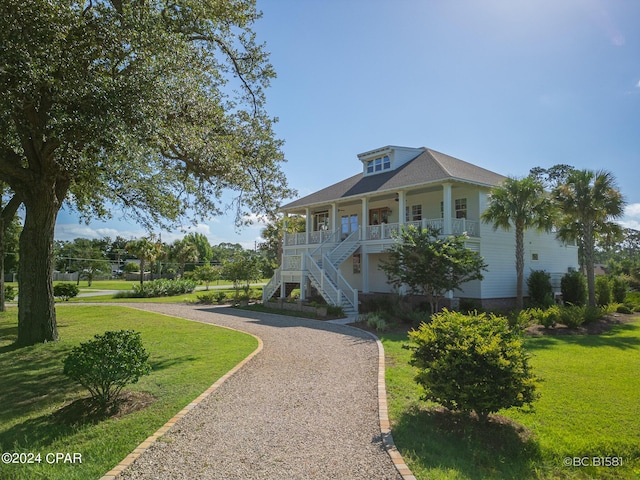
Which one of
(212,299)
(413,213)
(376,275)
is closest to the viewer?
(413,213)

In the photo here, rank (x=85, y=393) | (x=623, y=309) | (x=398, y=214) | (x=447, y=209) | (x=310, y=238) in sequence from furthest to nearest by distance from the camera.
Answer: (x=310, y=238)
(x=398, y=214)
(x=623, y=309)
(x=447, y=209)
(x=85, y=393)

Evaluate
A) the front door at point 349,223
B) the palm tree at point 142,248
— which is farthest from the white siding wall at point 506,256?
the palm tree at point 142,248

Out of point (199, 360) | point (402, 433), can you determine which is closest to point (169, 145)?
point (199, 360)

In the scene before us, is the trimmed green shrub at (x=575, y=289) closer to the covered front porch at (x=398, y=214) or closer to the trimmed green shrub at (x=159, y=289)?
the covered front porch at (x=398, y=214)

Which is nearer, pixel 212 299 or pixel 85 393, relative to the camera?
pixel 85 393

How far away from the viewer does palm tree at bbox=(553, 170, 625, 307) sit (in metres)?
18.9

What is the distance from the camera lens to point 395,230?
19672mm

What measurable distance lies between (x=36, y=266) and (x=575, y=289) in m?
24.9

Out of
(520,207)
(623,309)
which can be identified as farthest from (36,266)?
(623,309)

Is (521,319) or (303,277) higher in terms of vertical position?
(303,277)

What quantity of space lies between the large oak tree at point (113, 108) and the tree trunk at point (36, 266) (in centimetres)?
3

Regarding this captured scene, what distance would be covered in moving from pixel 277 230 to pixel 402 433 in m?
11.1

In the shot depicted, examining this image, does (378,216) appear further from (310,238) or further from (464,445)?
(464,445)

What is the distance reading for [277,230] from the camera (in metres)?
15.6
